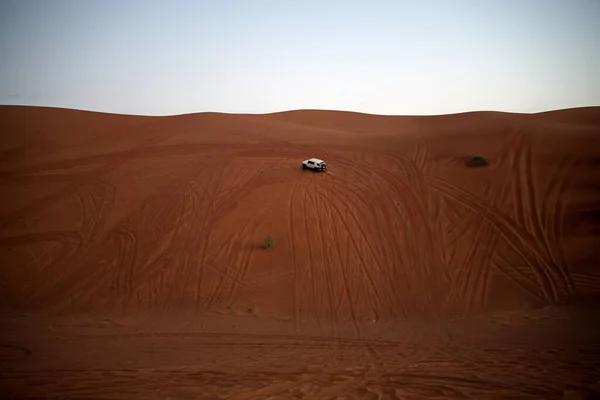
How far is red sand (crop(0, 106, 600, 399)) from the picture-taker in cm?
749

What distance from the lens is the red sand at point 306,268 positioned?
749cm

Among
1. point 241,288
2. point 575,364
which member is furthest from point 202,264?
point 575,364

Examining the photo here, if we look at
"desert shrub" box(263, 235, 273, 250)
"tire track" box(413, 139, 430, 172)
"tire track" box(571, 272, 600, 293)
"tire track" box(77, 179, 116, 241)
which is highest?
"tire track" box(413, 139, 430, 172)

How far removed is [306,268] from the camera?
1352 centimetres

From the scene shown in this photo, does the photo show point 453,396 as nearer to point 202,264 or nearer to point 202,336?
point 202,336

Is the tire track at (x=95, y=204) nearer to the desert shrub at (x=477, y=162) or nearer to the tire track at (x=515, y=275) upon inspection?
the tire track at (x=515, y=275)

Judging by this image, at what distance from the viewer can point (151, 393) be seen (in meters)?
6.59

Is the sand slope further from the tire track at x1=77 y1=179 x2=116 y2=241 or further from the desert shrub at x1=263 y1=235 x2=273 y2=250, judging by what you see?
the desert shrub at x1=263 y1=235 x2=273 y2=250

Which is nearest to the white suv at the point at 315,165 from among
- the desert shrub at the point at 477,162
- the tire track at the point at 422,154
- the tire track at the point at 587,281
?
the tire track at the point at 422,154

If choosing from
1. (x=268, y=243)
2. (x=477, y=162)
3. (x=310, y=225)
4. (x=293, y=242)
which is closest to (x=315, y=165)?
(x=310, y=225)

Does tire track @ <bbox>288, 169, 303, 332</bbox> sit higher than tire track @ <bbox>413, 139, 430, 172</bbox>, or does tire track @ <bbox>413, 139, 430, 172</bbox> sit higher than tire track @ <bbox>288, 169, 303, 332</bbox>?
tire track @ <bbox>413, 139, 430, 172</bbox>

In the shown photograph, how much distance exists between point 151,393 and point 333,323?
5668 millimetres

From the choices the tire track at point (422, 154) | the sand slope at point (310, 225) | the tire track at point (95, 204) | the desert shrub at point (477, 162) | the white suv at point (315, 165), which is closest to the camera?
the sand slope at point (310, 225)

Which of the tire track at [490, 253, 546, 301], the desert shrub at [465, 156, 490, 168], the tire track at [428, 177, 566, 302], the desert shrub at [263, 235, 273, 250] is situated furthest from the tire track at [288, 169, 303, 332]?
the desert shrub at [465, 156, 490, 168]
